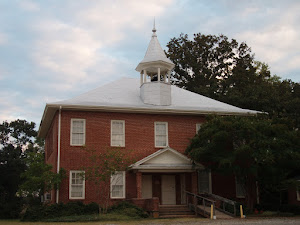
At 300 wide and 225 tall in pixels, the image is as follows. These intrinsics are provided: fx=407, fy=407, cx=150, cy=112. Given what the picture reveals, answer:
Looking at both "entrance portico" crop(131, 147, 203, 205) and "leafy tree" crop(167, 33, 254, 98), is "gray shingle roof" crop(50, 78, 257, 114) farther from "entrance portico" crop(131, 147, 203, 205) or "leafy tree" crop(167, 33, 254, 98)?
"leafy tree" crop(167, 33, 254, 98)

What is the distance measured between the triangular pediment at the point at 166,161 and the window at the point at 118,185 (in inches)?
52.1

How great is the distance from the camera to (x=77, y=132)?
2427 cm

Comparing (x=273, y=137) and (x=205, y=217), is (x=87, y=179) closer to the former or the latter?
(x=205, y=217)

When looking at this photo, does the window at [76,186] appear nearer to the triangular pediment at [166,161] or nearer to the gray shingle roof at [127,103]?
the triangular pediment at [166,161]

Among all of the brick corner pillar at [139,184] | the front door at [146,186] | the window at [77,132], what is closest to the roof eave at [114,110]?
the window at [77,132]

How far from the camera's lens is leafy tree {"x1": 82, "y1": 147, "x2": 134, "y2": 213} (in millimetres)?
21650

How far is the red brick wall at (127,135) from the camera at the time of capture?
77.7ft

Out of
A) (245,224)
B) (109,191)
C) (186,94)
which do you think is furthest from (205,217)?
(186,94)

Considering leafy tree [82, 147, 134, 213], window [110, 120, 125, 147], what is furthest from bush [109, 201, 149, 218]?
window [110, 120, 125, 147]

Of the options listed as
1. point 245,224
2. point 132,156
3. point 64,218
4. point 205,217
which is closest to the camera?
point 245,224

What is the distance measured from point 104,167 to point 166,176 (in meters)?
5.45

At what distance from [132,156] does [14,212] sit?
908cm

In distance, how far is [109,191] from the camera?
75.7 ft

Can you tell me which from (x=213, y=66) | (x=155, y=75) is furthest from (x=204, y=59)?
(x=155, y=75)
